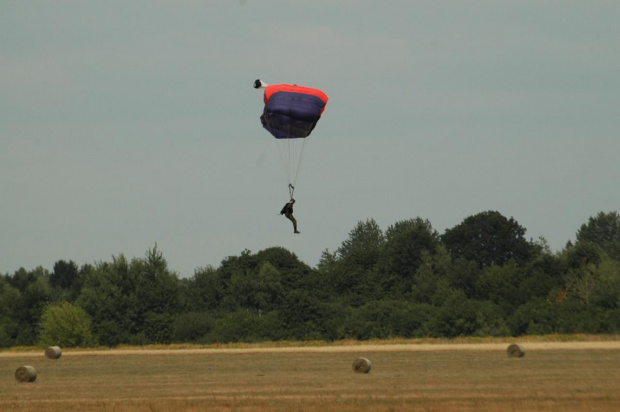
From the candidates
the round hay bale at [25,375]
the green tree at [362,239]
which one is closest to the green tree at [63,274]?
the green tree at [362,239]

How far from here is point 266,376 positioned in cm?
3603

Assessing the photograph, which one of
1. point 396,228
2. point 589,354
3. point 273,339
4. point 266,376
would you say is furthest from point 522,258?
point 266,376

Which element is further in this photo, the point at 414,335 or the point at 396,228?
the point at 396,228

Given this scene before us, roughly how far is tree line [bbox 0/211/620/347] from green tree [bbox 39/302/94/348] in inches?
3.5

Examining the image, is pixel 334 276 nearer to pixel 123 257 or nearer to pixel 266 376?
pixel 123 257

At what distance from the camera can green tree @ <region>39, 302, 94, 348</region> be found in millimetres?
73750

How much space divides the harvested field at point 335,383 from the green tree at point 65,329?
24.9 metres

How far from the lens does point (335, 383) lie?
107 ft

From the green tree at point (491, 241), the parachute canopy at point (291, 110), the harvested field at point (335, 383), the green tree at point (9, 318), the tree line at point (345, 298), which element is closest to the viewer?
the harvested field at point (335, 383)

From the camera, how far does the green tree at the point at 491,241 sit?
11456cm

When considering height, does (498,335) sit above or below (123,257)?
below

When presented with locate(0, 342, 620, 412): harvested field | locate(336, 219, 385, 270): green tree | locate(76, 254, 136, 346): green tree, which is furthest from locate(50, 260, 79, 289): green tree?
locate(0, 342, 620, 412): harvested field

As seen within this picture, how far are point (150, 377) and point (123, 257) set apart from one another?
4643cm

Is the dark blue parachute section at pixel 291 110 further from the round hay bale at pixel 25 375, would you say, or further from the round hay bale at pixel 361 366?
the round hay bale at pixel 25 375
